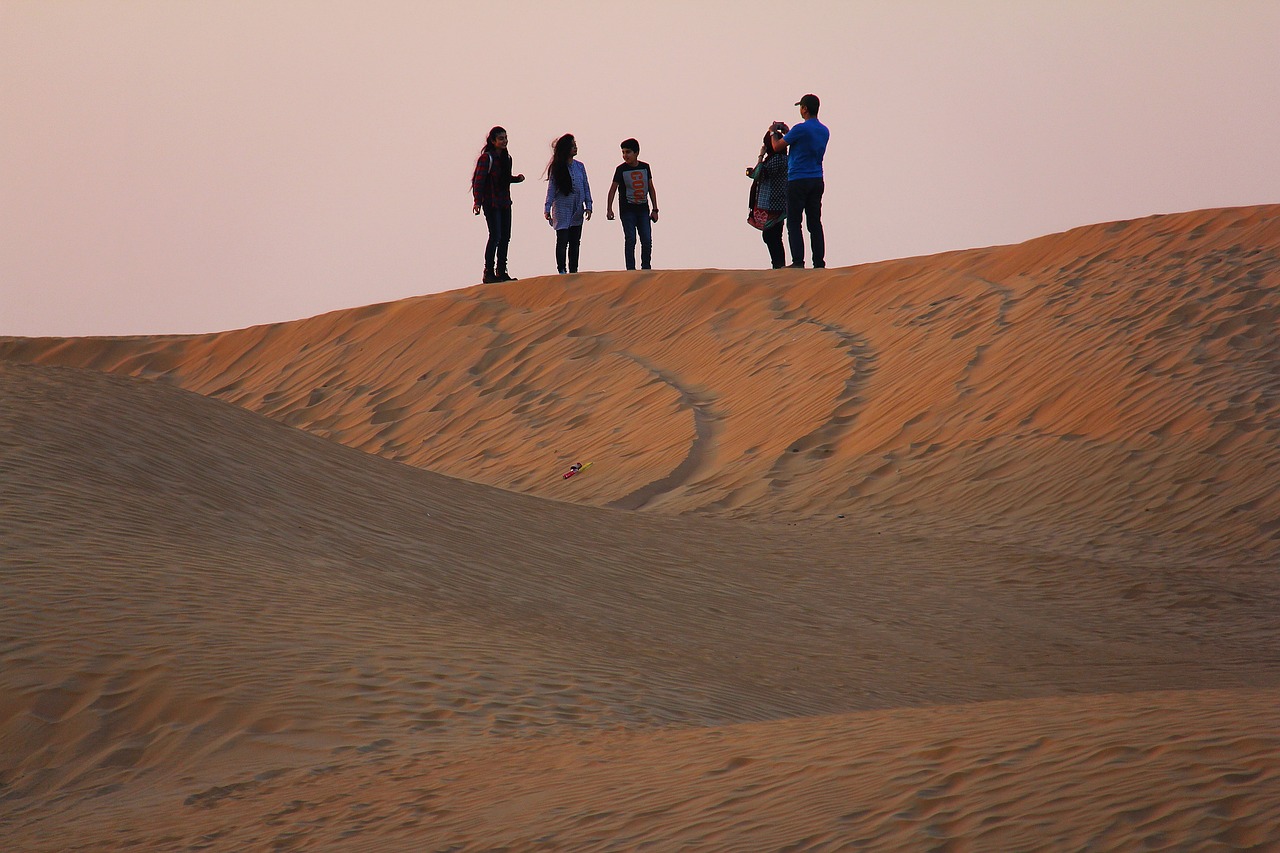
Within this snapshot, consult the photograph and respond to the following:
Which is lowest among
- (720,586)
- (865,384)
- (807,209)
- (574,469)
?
(720,586)

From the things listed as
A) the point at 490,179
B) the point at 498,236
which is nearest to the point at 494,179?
the point at 490,179

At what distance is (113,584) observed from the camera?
195 inches

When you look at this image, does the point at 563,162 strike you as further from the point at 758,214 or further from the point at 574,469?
the point at 574,469

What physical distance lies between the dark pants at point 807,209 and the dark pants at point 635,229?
5.81 ft

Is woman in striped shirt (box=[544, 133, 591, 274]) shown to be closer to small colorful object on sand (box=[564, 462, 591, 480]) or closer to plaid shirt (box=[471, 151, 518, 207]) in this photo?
plaid shirt (box=[471, 151, 518, 207])

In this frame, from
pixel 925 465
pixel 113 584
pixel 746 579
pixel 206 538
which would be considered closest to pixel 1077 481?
pixel 925 465

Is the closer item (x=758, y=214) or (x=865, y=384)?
(x=865, y=384)

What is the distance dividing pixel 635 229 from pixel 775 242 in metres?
1.81

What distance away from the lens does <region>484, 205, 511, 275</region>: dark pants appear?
1509 cm

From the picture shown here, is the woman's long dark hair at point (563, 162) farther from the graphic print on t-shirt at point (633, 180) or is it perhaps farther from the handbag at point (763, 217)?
the handbag at point (763, 217)

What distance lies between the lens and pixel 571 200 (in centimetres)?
1543

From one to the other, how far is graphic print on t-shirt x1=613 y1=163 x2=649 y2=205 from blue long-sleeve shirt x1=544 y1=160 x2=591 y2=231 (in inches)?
16.2

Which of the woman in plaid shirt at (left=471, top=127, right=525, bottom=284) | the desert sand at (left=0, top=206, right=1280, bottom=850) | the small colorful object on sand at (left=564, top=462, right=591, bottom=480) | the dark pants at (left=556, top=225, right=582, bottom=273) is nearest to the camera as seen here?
the desert sand at (left=0, top=206, right=1280, bottom=850)

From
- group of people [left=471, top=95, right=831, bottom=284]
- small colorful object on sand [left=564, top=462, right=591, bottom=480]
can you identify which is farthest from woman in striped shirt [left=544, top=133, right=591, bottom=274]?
small colorful object on sand [left=564, top=462, right=591, bottom=480]
